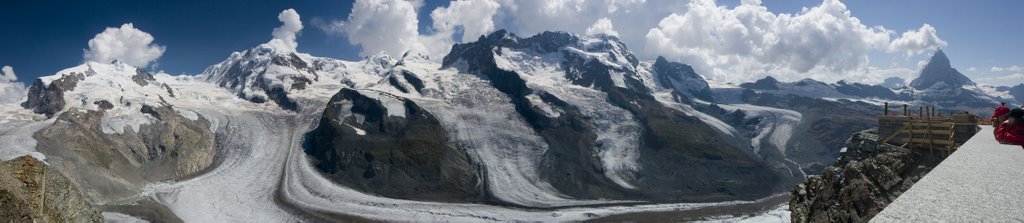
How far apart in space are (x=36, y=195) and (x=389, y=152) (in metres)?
114

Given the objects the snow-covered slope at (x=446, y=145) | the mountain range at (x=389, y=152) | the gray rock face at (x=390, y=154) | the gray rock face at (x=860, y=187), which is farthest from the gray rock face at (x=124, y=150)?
the gray rock face at (x=860, y=187)

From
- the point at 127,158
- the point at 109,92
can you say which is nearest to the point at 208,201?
the point at 127,158

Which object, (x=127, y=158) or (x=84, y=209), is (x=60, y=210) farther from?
(x=127, y=158)

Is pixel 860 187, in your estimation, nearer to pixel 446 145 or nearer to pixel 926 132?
pixel 926 132

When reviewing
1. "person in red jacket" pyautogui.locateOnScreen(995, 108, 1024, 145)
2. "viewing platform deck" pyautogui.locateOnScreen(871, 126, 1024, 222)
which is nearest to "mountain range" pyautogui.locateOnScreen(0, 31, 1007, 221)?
"person in red jacket" pyautogui.locateOnScreen(995, 108, 1024, 145)

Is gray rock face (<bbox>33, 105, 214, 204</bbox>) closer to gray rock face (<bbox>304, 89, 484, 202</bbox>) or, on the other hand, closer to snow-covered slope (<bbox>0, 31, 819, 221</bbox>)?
snow-covered slope (<bbox>0, 31, 819, 221</bbox>)

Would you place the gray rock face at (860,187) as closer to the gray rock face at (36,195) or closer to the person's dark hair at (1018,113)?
the person's dark hair at (1018,113)

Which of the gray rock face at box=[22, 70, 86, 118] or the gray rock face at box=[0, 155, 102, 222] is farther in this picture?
the gray rock face at box=[22, 70, 86, 118]

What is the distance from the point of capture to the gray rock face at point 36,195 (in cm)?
841

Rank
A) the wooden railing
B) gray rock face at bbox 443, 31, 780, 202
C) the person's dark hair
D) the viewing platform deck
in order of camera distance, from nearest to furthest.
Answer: the viewing platform deck, the person's dark hair, the wooden railing, gray rock face at bbox 443, 31, 780, 202

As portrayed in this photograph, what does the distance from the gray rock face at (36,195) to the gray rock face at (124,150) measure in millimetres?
92197

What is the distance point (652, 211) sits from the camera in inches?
3701

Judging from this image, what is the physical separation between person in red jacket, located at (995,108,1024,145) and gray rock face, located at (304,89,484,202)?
8856cm

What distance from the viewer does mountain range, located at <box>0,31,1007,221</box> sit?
9436 centimetres
